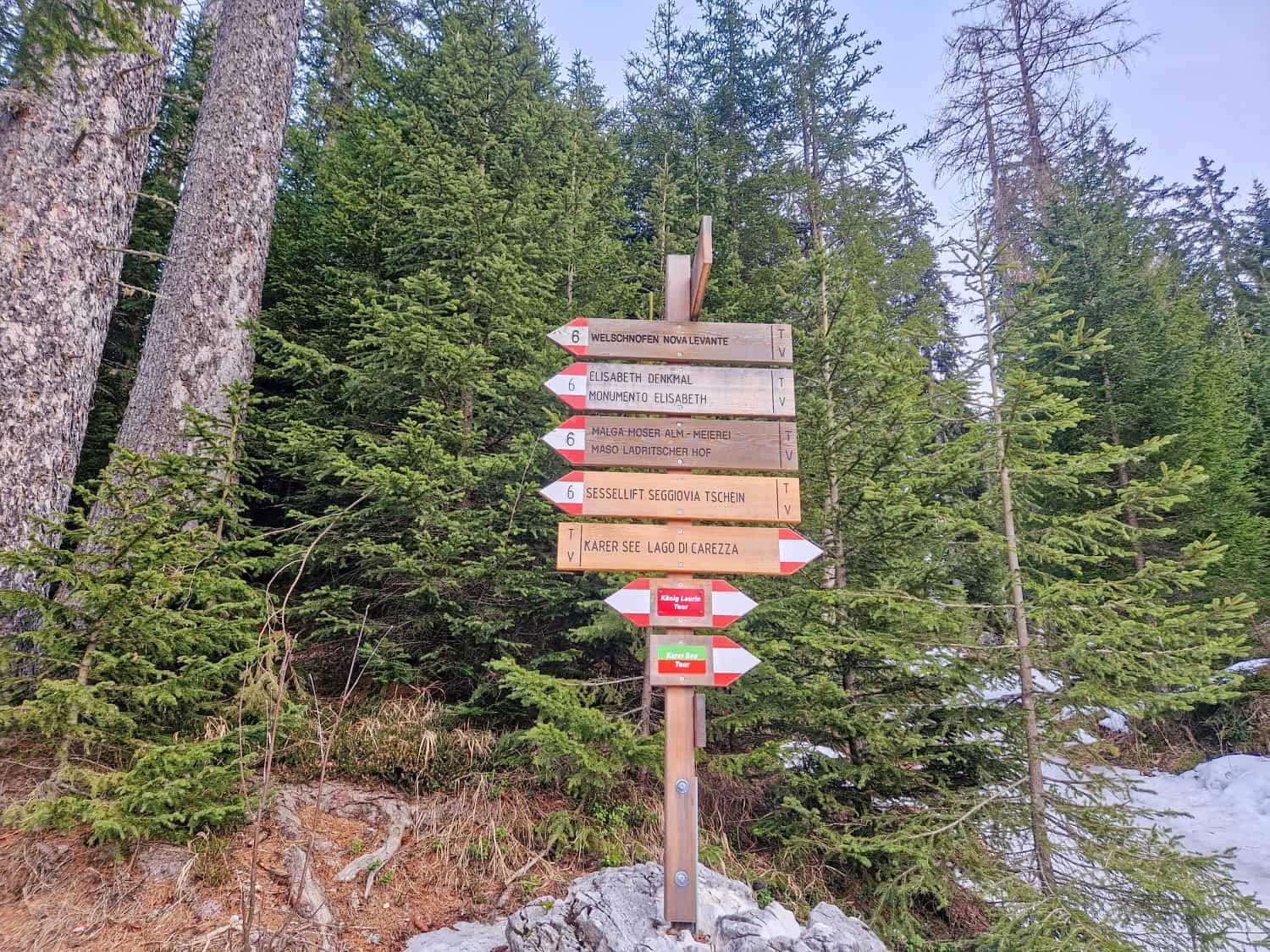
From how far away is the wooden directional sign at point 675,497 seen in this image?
10.7 ft

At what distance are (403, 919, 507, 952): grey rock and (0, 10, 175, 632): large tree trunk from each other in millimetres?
3489

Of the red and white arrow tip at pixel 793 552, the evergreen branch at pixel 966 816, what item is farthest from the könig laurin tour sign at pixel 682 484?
the evergreen branch at pixel 966 816

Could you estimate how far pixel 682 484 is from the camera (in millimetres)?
3293

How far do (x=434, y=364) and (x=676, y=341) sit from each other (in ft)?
7.96

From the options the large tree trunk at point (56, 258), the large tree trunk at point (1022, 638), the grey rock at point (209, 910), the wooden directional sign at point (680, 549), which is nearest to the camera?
the grey rock at point (209, 910)

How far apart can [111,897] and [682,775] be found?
9.05 feet

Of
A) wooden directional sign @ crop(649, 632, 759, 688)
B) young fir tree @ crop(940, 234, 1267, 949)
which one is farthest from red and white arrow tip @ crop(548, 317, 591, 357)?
young fir tree @ crop(940, 234, 1267, 949)

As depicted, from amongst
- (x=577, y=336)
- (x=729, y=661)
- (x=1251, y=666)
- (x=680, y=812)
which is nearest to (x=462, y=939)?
(x=680, y=812)

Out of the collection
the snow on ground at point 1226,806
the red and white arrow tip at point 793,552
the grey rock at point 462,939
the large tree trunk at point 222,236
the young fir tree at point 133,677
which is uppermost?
the large tree trunk at point 222,236

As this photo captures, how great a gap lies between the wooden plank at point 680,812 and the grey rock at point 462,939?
933 millimetres

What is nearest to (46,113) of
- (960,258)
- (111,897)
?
(111,897)

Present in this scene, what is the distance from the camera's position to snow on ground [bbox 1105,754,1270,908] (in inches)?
220

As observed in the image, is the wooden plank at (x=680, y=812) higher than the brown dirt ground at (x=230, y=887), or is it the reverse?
the wooden plank at (x=680, y=812)

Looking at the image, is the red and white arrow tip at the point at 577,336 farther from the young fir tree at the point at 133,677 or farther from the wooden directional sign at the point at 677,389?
the young fir tree at the point at 133,677
